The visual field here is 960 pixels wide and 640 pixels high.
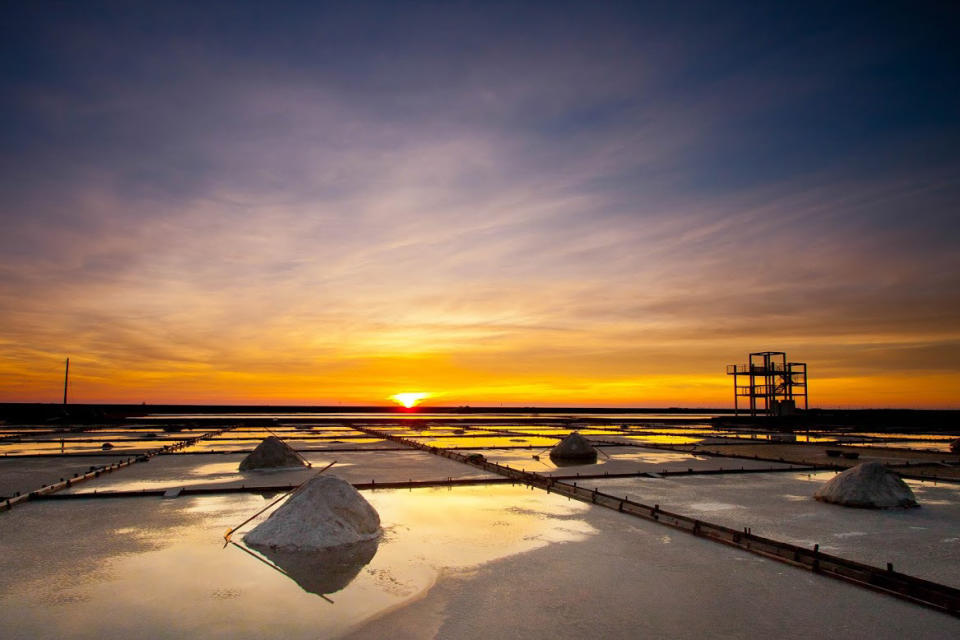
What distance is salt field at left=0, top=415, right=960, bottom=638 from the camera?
826 cm

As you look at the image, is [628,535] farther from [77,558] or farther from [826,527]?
[77,558]

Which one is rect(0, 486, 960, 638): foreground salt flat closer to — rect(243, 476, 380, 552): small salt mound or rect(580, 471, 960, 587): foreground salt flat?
rect(243, 476, 380, 552): small salt mound

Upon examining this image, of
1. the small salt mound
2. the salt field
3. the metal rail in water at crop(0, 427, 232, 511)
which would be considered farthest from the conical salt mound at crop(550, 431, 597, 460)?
the metal rail in water at crop(0, 427, 232, 511)

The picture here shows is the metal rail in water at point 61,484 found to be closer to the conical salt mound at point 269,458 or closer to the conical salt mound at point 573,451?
the conical salt mound at point 269,458

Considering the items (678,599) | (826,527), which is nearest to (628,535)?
(678,599)

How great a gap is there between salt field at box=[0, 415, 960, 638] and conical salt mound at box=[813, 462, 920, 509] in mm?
481

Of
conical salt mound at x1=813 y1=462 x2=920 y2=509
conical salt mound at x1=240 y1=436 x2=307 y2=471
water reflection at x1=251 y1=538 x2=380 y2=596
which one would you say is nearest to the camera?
water reflection at x1=251 y1=538 x2=380 y2=596

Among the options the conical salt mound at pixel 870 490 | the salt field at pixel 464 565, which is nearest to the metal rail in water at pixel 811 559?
the salt field at pixel 464 565

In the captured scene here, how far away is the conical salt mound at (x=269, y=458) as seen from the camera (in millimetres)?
25156

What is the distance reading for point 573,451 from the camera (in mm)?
30781

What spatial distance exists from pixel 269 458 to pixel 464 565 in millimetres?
17146

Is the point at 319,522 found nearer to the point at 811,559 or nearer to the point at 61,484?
the point at 811,559

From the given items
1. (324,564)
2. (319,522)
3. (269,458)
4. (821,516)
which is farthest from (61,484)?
(821,516)

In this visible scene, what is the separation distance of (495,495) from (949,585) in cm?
1230
